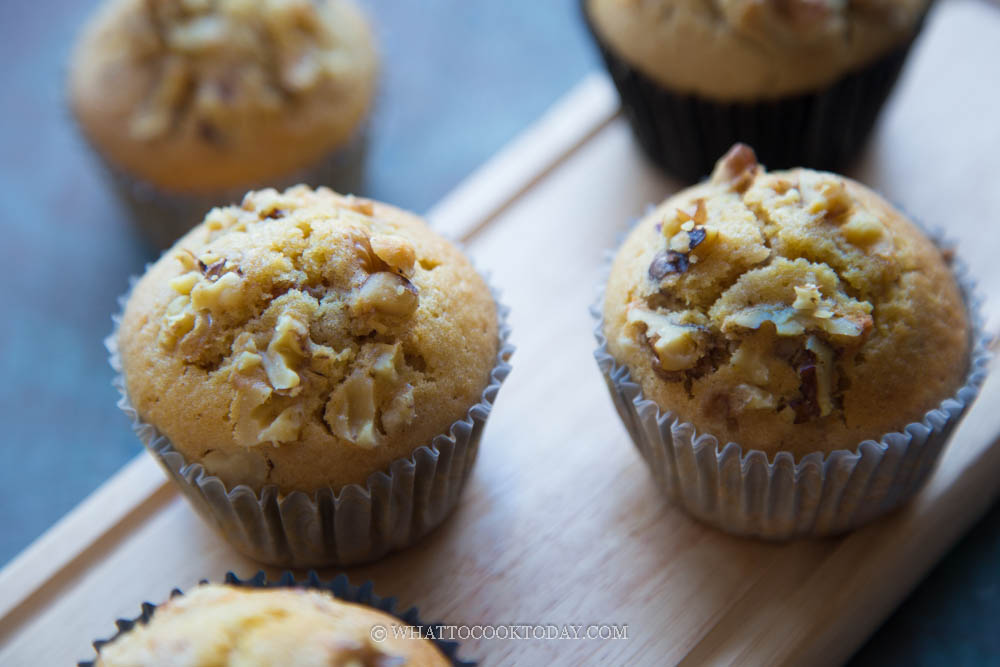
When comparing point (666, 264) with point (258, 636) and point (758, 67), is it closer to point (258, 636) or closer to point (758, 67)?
point (758, 67)

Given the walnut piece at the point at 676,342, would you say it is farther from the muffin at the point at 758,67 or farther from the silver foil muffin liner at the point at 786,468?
the muffin at the point at 758,67

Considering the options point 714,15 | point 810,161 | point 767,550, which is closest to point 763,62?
point 714,15

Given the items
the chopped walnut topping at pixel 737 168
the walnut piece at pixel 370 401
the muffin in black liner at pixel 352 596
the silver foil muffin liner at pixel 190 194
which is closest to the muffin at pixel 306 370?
the walnut piece at pixel 370 401

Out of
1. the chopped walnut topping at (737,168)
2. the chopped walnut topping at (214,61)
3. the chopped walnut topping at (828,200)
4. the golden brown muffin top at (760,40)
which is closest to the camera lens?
the chopped walnut topping at (828,200)

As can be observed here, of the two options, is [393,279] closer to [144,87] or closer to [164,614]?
[164,614]

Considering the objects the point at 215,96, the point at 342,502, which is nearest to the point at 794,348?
the point at 342,502
